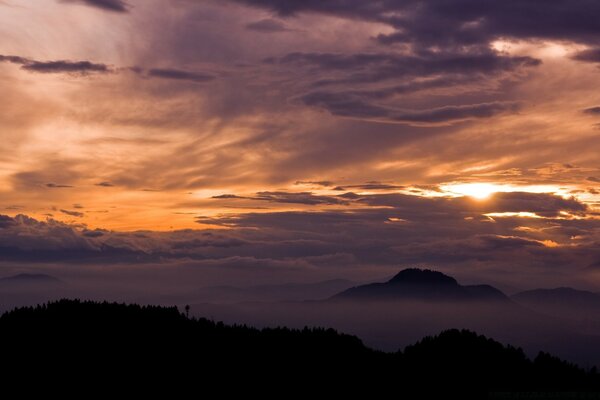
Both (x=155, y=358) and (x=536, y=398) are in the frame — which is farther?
(x=155, y=358)

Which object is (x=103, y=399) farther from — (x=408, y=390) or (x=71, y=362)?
(x=408, y=390)

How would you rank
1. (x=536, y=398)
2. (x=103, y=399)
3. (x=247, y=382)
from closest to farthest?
(x=536, y=398) < (x=103, y=399) < (x=247, y=382)

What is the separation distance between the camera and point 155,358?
195 meters

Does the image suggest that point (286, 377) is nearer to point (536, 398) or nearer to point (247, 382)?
point (247, 382)

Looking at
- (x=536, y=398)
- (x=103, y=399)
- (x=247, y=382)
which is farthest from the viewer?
(x=247, y=382)

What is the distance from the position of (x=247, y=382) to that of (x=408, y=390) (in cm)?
3543

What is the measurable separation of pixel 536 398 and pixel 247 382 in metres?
71.0

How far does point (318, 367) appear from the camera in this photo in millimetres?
197625

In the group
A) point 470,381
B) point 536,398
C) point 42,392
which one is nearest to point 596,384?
point 470,381

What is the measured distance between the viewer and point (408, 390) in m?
186

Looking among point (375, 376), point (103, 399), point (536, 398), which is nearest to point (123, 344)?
point (103, 399)

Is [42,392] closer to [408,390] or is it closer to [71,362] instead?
[71,362]

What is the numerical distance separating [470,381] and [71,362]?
89.6 metres

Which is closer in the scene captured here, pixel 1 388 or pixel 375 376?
pixel 1 388
